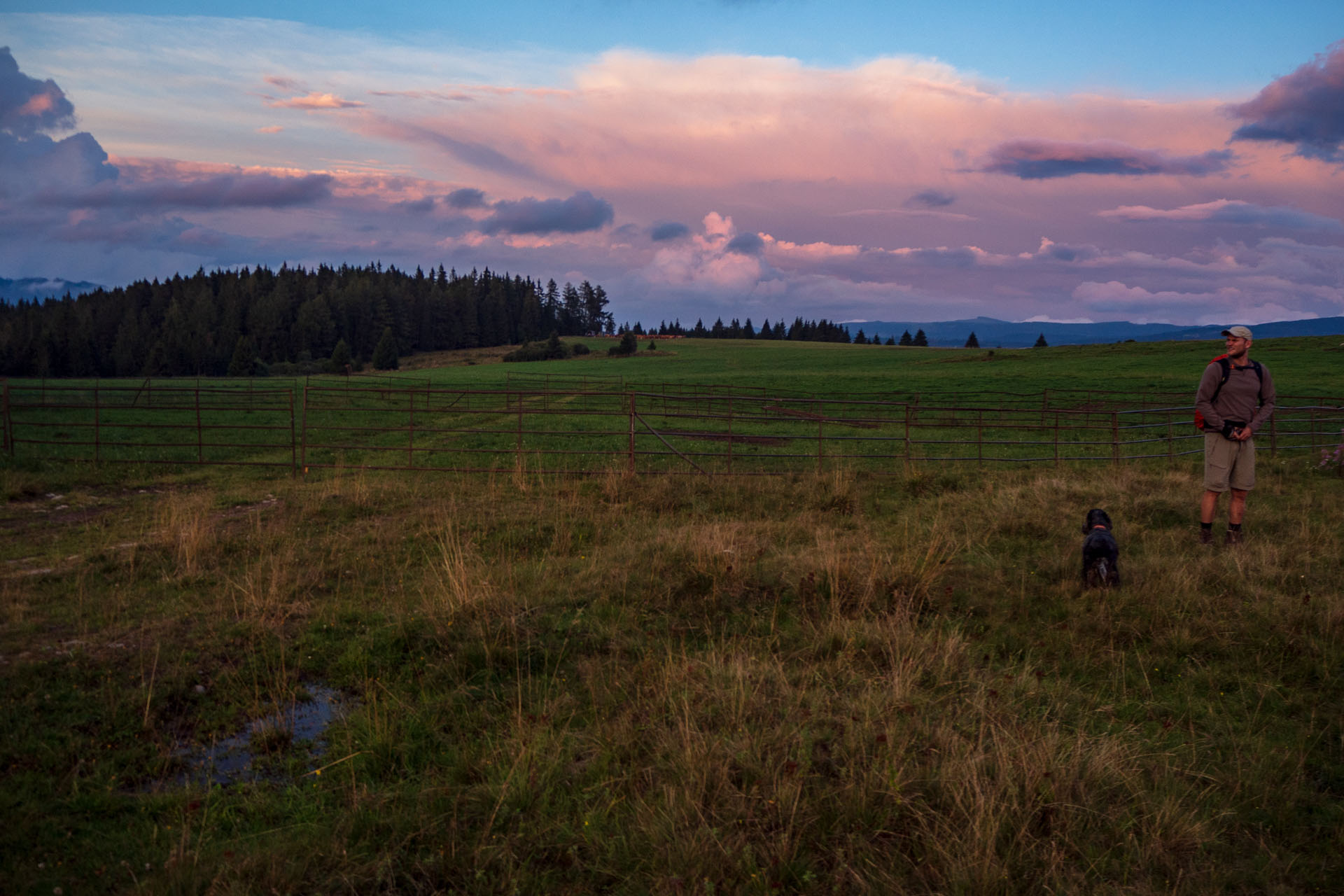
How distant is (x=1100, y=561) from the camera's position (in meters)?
6.90

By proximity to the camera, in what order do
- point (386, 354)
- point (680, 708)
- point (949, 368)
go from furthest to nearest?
point (386, 354)
point (949, 368)
point (680, 708)

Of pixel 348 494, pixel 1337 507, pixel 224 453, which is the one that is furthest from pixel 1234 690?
pixel 224 453

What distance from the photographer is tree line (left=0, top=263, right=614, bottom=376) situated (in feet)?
290

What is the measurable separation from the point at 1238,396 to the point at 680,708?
6.98m

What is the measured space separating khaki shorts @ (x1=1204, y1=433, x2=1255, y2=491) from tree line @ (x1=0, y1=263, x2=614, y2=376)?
87.7m

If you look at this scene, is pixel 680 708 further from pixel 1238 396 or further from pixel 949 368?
pixel 949 368

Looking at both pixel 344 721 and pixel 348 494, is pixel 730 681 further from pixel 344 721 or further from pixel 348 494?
pixel 348 494

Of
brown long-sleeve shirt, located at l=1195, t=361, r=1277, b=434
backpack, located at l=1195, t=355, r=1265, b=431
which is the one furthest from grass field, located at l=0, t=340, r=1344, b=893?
backpack, located at l=1195, t=355, r=1265, b=431

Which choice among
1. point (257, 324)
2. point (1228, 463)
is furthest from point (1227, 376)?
point (257, 324)

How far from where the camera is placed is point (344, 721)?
15.4ft

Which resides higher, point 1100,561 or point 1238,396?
point 1238,396

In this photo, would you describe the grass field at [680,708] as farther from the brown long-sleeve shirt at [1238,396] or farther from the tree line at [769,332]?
the tree line at [769,332]

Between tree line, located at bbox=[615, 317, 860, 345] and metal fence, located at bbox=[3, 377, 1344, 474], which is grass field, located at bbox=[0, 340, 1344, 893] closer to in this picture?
metal fence, located at bbox=[3, 377, 1344, 474]

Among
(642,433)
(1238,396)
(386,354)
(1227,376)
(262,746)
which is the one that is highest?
(386,354)
